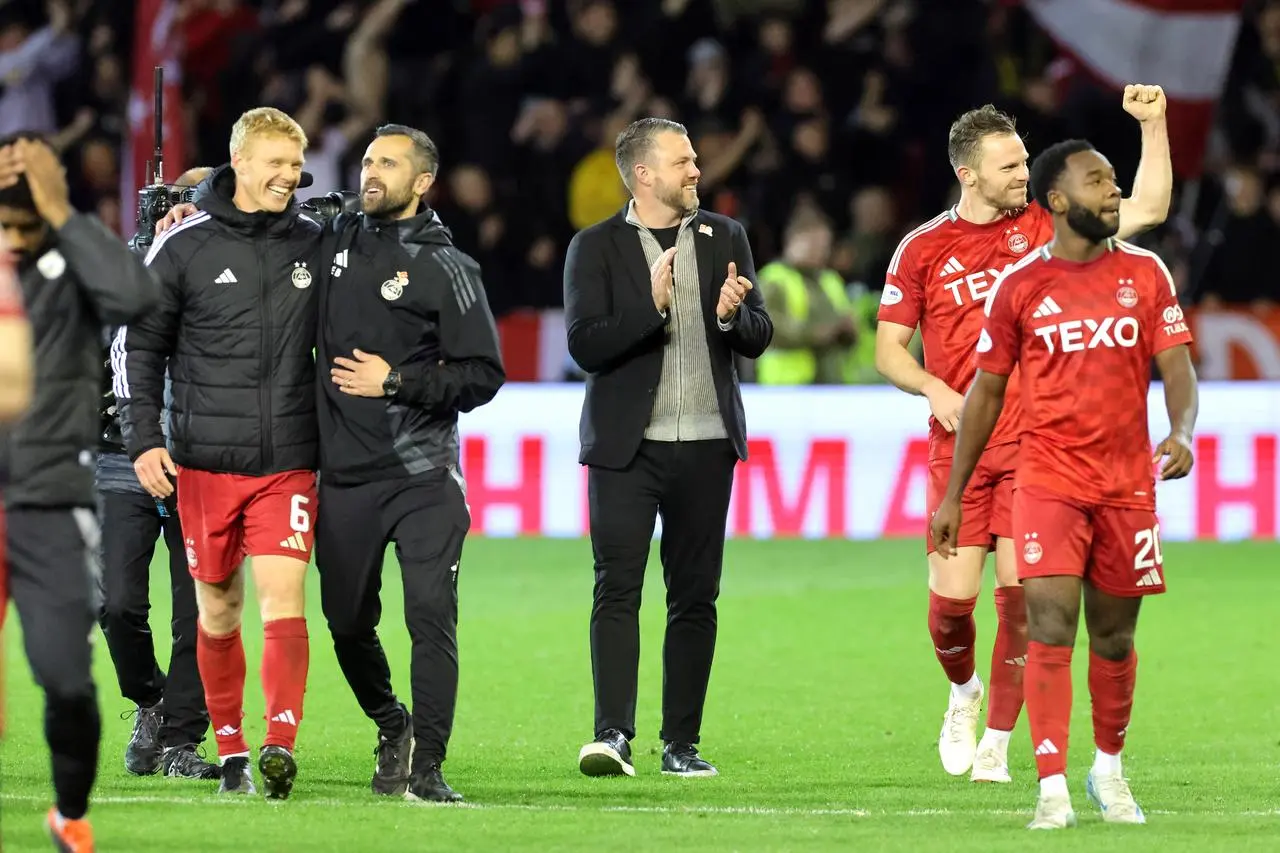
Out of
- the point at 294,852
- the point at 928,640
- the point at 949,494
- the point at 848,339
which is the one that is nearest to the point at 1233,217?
the point at 848,339

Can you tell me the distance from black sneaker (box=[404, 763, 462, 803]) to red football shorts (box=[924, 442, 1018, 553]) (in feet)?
6.35

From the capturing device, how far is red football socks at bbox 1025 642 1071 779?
7.34 metres

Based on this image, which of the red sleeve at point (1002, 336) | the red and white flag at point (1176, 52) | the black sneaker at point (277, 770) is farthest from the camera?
the red and white flag at point (1176, 52)

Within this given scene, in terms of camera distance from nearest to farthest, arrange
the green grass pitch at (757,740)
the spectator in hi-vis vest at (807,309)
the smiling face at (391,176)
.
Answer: the green grass pitch at (757,740) < the smiling face at (391,176) < the spectator in hi-vis vest at (807,309)

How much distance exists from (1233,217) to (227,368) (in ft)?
42.4

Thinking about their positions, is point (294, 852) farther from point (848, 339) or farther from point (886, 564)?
point (848, 339)

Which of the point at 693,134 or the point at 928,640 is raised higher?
the point at 693,134

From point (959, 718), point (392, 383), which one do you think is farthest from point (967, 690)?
point (392, 383)

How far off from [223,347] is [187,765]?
1.64 meters

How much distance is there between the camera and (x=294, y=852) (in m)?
6.83

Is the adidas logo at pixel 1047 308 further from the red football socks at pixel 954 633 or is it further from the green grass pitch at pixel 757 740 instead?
the red football socks at pixel 954 633

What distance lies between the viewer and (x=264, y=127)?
8.02m

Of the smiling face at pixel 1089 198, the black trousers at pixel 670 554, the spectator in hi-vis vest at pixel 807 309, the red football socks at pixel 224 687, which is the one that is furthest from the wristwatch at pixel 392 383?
the spectator in hi-vis vest at pixel 807 309

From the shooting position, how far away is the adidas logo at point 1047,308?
7.43m
